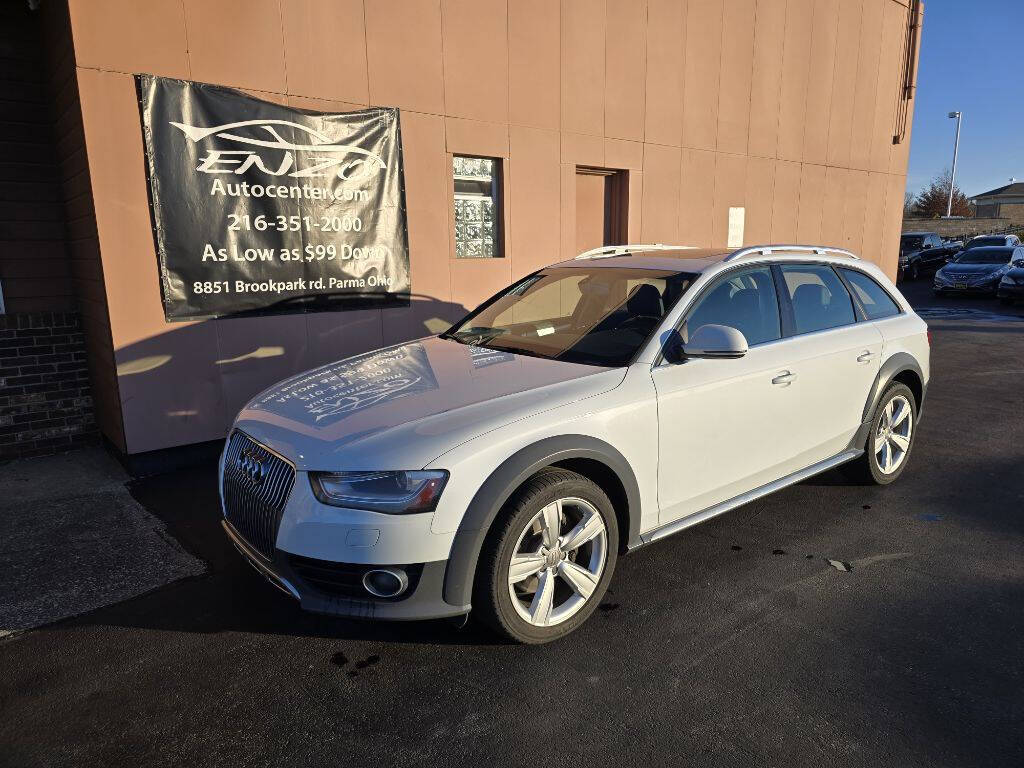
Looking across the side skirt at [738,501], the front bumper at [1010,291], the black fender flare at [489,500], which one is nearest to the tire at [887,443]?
the side skirt at [738,501]

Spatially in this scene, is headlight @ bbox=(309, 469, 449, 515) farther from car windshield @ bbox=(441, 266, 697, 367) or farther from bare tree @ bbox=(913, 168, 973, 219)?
bare tree @ bbox=(913, 168, 973, 219)

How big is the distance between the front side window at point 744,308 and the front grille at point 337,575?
1.85 meters

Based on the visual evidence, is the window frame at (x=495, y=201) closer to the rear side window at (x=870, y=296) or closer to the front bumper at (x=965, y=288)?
the rear side window at (x=870, y=296)

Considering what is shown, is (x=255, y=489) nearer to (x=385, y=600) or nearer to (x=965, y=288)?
(x=385, y=600)

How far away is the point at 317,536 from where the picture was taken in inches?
Answer: 107

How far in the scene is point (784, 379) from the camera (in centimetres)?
396

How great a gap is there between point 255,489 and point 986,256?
23953 millimetres

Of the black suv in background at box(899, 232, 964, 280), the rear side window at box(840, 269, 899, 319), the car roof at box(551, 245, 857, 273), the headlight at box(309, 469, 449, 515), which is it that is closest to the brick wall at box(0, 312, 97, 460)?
the car roof at box(551, 245, 857, 273)

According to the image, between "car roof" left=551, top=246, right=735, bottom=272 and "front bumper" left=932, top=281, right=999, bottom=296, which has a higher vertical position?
"car roof" left=551, top=246, right=735, bottom=272

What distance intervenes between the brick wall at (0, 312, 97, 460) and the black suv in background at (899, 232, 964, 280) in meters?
26.5

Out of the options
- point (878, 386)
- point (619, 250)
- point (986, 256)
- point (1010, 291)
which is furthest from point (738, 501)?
point (986, 256)

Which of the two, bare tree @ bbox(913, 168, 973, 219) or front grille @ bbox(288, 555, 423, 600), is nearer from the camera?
front grille @ bbox(288, 555, 423, 600)

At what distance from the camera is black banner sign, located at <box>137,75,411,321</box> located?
17.9 ft

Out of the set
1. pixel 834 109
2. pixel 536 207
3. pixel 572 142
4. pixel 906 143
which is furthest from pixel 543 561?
pixel 906 143
